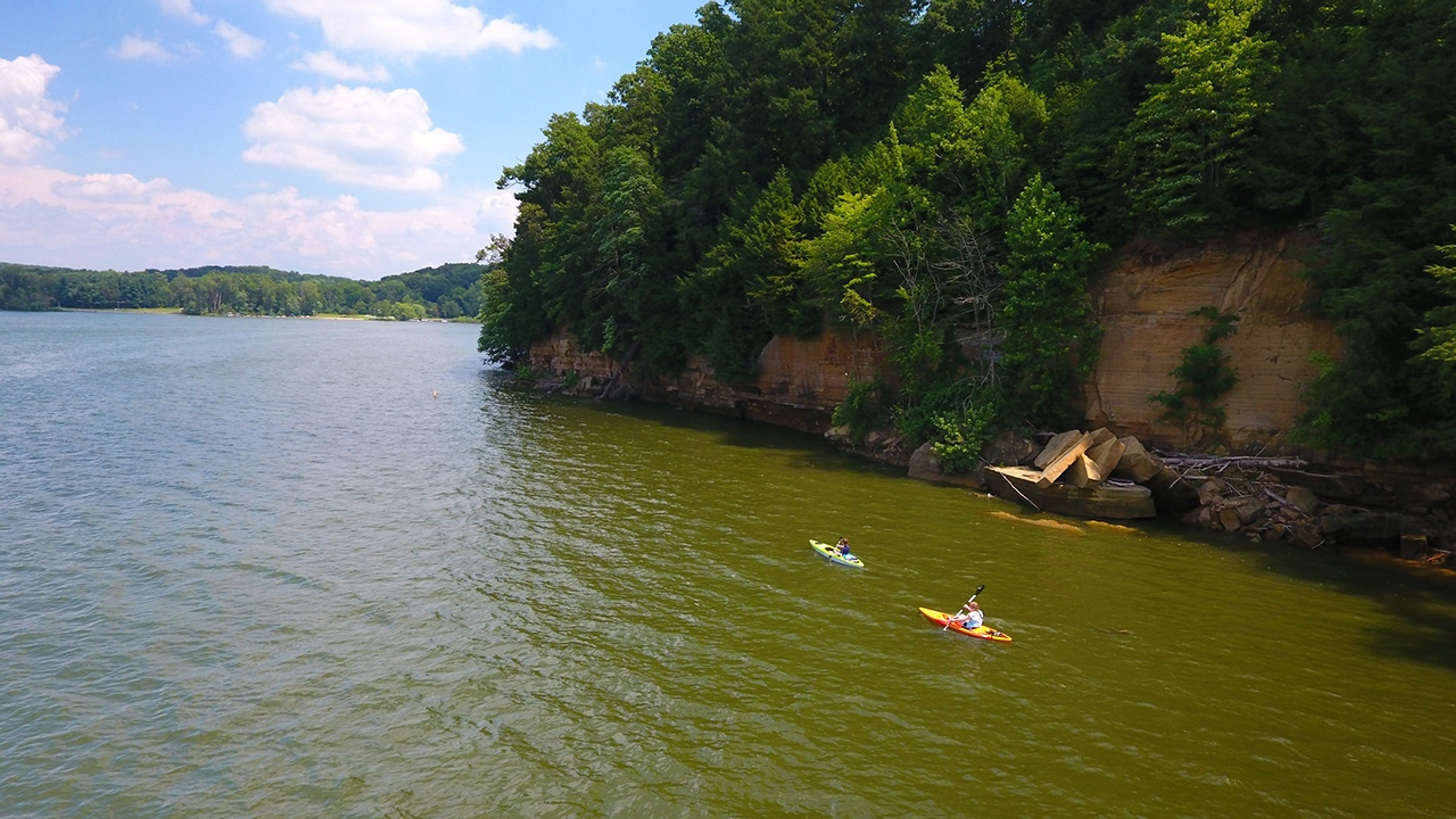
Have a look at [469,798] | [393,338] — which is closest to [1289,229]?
[469,798]

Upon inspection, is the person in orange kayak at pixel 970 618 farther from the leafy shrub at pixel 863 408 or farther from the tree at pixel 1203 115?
the leafy shrub at pixel 863 408

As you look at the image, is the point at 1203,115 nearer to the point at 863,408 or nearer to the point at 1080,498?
the point at 1080,498

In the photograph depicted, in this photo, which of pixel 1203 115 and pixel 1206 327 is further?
pixel 1206 327

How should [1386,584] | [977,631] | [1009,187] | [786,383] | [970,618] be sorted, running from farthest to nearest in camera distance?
1. [786,383]
2. [1009,187]
3. [1386,584]
4. [970,618]
5. [977,631]

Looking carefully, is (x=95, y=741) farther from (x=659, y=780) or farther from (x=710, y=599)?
(x=710, y=599)

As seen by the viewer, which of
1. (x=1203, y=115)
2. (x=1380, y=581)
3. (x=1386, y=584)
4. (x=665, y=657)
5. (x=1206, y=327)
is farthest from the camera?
(x=1206, y=327)

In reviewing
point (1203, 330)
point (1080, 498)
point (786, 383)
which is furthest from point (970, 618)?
point (786, 383)

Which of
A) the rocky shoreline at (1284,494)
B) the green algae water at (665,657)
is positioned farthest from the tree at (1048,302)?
the green algae water at (665,657)
